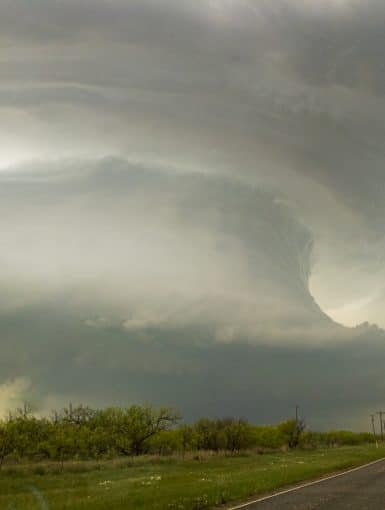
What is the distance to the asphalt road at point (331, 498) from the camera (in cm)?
1861

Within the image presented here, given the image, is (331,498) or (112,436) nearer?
(331,498)

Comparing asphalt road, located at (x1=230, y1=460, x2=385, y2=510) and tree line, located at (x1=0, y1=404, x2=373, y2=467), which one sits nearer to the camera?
asphalt road, located at (x1=230, y1=460, x2=385, y2=510)

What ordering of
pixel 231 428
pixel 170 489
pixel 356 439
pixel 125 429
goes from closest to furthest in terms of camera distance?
pixel 170 489, pixel 125 429, pixel 231 428, pixel 356 439

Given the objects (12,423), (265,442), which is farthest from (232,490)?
(265,442)

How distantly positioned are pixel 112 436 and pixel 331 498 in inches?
2455

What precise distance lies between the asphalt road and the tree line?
3960 cm

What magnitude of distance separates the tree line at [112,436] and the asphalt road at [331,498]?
39604mm

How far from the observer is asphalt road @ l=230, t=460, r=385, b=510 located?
18.6 m

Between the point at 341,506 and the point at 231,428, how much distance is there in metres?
81.9

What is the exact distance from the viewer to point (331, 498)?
21234mm

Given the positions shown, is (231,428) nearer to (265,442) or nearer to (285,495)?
(265,442)

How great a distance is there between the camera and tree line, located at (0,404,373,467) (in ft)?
211

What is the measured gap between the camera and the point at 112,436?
79.1 meters

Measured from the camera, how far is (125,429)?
81000 millimetres
